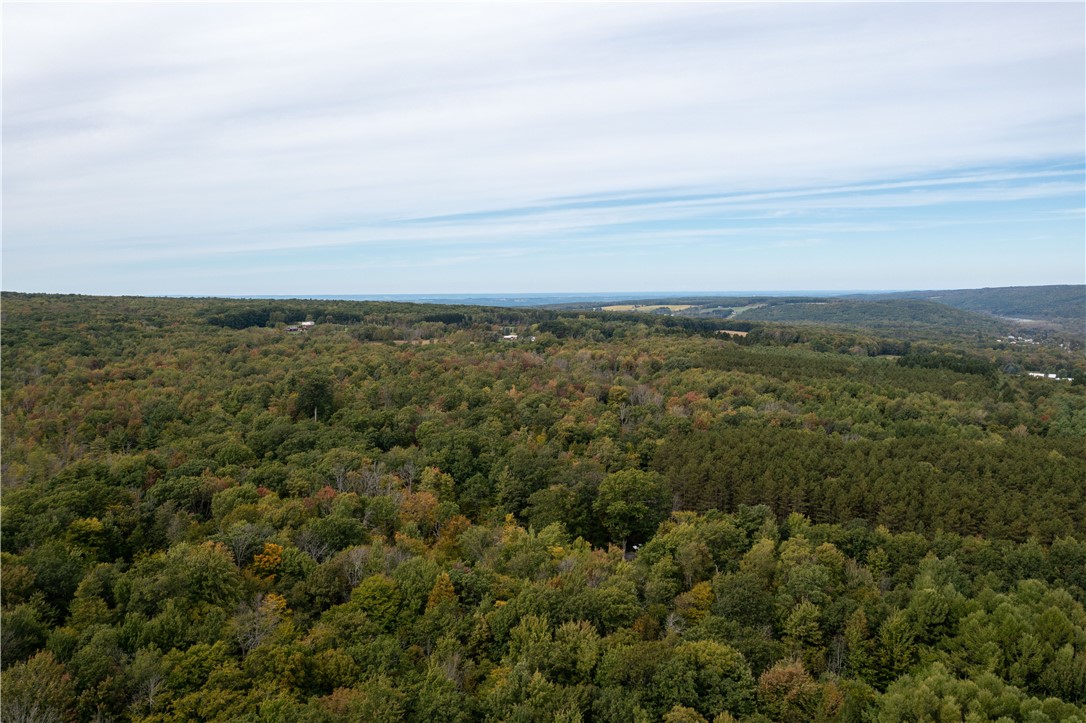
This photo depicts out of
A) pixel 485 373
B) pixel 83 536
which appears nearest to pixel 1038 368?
pixel 485 373

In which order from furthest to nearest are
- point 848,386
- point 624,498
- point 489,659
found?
1. point 848,386
2. point 624,498
3. point 489,659

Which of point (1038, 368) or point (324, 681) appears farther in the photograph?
point (1038, 368)

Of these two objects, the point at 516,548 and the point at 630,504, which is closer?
the point at 516,548

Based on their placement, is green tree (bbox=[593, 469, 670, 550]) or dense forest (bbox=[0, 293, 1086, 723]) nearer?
dense forest (bbox=[0, 293, 1086, 723])

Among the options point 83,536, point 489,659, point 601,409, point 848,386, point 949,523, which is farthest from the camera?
point 848,386

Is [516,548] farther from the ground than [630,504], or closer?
farther from the ground

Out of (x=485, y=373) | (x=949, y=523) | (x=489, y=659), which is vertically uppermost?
(x=485, y=373)

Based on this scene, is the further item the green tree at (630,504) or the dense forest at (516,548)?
the green tree at (630,504)

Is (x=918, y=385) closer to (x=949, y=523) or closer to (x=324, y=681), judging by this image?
(x=949, y=523)
